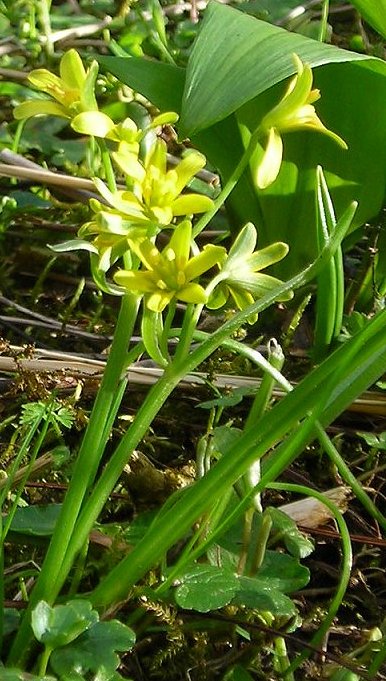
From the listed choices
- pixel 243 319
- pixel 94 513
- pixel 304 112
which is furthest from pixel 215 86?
pixel 94 513

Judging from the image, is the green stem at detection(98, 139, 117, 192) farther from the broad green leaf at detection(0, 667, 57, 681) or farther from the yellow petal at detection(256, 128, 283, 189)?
the broad green leaf at detection(0, 667, 57, 681)

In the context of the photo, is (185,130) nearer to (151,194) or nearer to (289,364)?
(151,194)

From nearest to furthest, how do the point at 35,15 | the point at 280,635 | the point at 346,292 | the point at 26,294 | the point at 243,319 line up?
1. the point at 243,319
2. the point at 280,635
3. the point at 346,292
4. the point at 26,294
5. the point at 35,15

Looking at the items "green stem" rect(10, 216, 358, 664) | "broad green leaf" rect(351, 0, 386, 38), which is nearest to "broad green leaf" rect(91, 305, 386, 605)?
"green stem" rect(10, 216, 358, 664)

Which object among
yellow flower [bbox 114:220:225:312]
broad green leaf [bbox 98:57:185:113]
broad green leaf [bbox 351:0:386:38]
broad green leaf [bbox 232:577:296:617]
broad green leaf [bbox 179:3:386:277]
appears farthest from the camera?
broad green leaf [bbox 98:57:185:113]

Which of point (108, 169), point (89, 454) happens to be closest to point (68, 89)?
point (108, 169)

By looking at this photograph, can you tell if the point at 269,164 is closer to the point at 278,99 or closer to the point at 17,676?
the point at 17,676

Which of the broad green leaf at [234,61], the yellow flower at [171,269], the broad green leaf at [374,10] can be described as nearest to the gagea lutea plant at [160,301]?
the yellow flower at [171,269]
